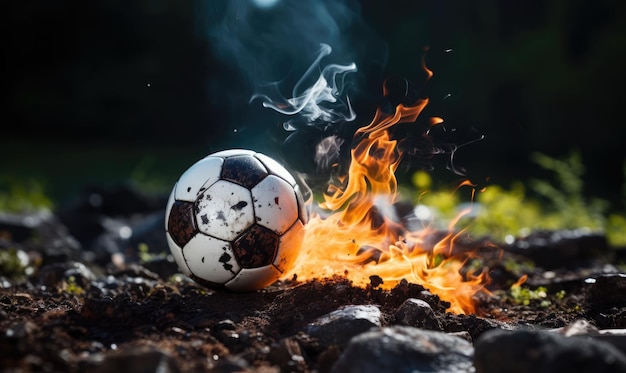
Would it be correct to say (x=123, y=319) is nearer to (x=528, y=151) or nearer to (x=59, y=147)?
(x=528, y=151)

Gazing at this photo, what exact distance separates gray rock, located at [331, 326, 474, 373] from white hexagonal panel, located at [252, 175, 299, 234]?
134cm

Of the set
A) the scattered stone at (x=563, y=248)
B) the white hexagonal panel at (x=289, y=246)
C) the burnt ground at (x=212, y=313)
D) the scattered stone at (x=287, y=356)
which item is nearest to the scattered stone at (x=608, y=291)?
the burnt ground at (x=212, y=313)

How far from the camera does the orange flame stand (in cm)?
512

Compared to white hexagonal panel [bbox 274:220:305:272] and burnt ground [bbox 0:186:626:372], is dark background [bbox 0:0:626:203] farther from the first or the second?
white hexagonal panel [bbox 274:220:305:272]

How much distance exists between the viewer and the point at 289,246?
189 inches

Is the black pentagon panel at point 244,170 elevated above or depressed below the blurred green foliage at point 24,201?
below

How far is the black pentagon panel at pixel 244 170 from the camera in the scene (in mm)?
4695

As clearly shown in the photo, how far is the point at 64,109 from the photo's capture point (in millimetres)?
18953

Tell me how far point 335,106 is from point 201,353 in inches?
134

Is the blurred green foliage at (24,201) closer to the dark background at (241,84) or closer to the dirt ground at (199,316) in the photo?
the dark background at (241,84)

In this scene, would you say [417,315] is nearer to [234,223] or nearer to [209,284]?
[234,223]

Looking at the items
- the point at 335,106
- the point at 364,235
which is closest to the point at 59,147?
the point at 335,106

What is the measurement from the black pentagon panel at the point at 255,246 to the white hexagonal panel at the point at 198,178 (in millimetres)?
440

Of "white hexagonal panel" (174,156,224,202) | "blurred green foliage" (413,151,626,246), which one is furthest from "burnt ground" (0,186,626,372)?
"blurred green foliage" (413,151,626,246)
